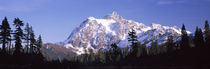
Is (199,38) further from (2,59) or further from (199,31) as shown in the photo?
(2,59)

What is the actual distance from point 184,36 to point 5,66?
255ft

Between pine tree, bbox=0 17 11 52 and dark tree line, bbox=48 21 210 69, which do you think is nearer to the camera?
pine tree, bbox=0 17 11 52

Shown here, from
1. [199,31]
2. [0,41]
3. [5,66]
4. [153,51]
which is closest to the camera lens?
[5,66]

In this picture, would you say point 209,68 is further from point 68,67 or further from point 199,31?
point 199,31

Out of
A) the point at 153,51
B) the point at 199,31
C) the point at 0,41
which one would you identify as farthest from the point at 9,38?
the point at 153,51

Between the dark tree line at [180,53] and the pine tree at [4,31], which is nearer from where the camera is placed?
the pine tree at [4,31]

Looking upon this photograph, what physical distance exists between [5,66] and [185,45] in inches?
2840

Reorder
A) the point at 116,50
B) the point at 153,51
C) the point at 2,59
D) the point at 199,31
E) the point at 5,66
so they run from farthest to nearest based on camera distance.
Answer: the point at 153,51 → the point at 116,50 → the point at 199,31 → the point at 2,59 → the point at 5,66

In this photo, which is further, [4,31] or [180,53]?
[180,53]

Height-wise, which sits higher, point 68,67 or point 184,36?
point 184,36

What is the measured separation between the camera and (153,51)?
5561 inches

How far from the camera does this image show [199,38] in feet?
348

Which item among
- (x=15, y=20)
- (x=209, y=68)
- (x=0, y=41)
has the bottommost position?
(x=209, y=68)

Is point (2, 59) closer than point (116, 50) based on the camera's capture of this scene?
Yes
